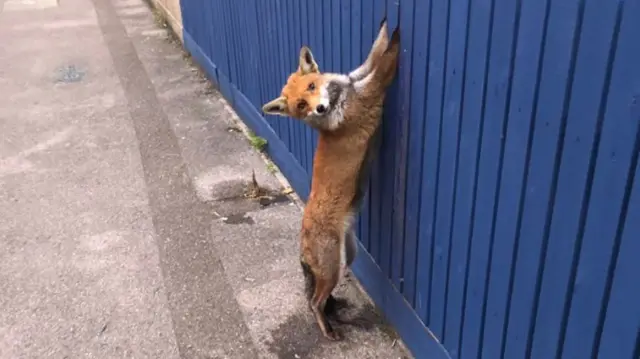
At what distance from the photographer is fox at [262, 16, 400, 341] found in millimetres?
2803

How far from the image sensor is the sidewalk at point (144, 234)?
11.1 ft

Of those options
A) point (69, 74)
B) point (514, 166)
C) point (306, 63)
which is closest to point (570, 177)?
point (514, 166)

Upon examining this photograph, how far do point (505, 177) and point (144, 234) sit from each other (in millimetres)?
2841

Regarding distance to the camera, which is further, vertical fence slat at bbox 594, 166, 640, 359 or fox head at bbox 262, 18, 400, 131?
fox head at bbox 262, 18, 400, 131

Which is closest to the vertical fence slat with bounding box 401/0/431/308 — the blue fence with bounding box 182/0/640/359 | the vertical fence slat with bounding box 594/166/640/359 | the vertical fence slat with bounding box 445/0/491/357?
the blue fence with bounding box 182/0/640/359

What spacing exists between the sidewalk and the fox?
0.47 metres

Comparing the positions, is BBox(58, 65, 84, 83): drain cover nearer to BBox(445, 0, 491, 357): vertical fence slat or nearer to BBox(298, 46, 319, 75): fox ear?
BBox(298, 46, 319, 75): fox ear

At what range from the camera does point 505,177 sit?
219 centimetres

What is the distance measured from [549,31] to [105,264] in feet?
10.2

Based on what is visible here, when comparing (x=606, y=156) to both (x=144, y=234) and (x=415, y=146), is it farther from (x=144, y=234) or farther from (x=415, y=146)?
(x=144, y=234)

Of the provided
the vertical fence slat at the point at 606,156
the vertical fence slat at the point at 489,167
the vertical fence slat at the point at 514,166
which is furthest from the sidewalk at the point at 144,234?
the vertical fence slat at the point at 606,156

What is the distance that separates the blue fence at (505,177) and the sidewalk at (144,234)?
2.11 ft

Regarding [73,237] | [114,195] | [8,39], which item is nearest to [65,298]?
[73,237]

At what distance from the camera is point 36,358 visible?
3256 mm
